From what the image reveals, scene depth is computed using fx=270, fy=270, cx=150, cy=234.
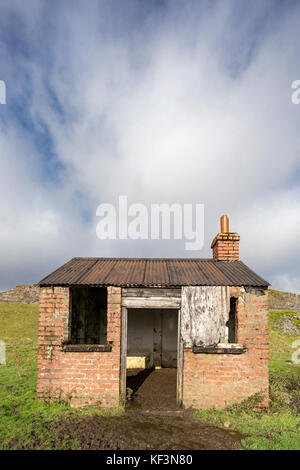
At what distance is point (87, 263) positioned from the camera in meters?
9.55

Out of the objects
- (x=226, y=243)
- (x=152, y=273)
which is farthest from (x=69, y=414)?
(x=226, y=243)

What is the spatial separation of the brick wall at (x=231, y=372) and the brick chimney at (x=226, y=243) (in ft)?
8.32

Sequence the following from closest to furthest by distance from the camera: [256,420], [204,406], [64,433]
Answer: [64,433] → [256,420] → [204,406]

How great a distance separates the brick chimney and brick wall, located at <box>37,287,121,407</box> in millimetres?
4148

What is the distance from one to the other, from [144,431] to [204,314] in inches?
122

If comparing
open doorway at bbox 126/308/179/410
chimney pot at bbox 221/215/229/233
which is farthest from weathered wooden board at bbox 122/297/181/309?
open doorway at bbox 126/308/179/410

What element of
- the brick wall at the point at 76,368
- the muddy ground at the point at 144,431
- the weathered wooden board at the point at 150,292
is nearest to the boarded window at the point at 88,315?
the brick wall at the point at 76,368

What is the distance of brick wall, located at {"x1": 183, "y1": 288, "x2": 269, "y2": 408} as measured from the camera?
7.20 metres

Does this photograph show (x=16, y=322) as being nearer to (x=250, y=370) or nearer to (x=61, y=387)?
(x=61, y=387)

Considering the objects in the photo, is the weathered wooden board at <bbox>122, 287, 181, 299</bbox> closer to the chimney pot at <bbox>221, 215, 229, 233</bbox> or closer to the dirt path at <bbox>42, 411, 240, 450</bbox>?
the dirt path at <bbox>42, 411, 240, 450</bbox>

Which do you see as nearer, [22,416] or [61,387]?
[22,416]

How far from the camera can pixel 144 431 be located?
19.9 feet
